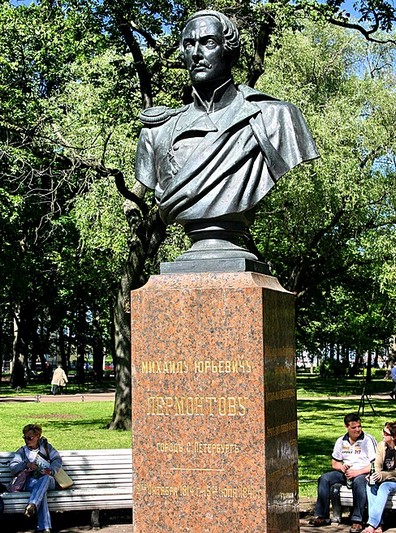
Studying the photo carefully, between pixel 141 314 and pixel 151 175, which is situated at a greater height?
pixel 151 175

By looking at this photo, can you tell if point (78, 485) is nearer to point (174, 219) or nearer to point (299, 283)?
point (174, 219)

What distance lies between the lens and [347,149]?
78.8 feet

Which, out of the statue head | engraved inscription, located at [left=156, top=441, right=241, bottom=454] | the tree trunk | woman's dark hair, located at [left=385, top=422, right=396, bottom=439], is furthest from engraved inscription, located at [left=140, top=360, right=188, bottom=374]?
the tree trunk

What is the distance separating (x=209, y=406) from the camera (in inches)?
258

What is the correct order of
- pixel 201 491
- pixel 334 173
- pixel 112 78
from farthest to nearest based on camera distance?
pixel 334 173, pixel 112 78, pixel 201 491

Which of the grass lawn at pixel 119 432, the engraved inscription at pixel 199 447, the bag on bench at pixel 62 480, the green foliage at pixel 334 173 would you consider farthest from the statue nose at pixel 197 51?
the green foliage at pixel 334 173

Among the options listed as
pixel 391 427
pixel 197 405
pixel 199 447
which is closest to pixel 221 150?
pixel 197 405

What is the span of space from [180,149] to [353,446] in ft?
16.7

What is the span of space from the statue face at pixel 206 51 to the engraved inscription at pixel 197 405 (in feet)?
7.96

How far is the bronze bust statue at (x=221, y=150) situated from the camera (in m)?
7.09

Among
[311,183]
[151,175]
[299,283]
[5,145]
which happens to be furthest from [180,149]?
[299,283]

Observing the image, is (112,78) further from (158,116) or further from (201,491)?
(201,491)

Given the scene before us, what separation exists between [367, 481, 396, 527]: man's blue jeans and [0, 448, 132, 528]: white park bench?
2692mm

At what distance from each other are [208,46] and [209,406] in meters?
2.71
